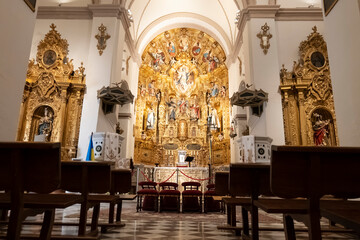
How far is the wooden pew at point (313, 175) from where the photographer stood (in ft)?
5.75

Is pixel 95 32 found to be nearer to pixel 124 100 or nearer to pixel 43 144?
pixel 124 100

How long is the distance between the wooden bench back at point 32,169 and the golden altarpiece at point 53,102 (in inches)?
293

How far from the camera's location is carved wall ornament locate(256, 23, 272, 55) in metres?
9.43

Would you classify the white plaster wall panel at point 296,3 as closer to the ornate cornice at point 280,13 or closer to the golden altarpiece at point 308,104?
the ornate cornice at point 280,13

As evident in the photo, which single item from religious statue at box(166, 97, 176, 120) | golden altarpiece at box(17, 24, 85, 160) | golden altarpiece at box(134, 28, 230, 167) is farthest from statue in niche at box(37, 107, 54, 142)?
religious statue at box(166, 97, 176, 120)

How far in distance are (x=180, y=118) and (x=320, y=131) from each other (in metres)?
7.99

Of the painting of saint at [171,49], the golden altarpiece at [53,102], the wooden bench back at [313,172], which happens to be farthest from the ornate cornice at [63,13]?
the wooden bench back at [313,172]

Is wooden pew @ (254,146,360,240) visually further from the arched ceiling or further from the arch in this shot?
the arch

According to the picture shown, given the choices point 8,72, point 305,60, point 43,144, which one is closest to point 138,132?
point 305,60

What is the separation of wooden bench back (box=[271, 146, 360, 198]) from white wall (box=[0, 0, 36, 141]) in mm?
4192

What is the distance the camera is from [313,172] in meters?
1.76

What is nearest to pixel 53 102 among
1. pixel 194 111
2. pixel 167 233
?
pixel 167 233

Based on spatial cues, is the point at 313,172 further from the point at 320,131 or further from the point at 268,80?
the point at 320,131

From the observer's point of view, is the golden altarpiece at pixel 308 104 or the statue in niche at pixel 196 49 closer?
the golden altarpiece at pixel 308 104
